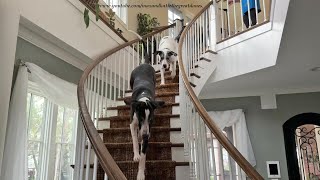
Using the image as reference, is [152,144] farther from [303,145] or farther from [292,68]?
[303,145]

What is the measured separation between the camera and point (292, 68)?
417 cm

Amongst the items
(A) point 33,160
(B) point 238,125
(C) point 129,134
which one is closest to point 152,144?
(C) point 129,134

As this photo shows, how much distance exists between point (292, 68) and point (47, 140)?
10.9 ft

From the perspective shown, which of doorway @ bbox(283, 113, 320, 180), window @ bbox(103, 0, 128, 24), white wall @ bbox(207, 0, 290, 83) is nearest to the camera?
white wall @ bbox(207, 0, 290, 83)

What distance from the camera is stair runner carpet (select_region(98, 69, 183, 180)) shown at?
9.57 feet

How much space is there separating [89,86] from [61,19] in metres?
0.84

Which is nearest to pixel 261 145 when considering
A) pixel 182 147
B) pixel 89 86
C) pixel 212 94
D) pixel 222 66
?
pixel 212 94

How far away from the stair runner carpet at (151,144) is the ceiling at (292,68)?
1.36m

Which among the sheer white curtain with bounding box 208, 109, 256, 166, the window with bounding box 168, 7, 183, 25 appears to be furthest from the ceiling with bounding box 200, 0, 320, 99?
the window with bounding box 168, 7, 183, 25

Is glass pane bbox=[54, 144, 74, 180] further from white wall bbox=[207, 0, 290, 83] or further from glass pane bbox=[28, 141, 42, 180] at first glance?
white wall bbox=[207, 0, 290, 83]

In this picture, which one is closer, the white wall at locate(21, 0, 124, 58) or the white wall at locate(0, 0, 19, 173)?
the white wall at locate(0, 0, 19, 173)

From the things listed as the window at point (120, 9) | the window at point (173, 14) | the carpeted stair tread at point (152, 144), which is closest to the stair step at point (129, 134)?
the carpeted stair tread at point (152, 144)

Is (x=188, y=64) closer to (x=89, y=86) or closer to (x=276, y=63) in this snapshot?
(x=276, y=63)

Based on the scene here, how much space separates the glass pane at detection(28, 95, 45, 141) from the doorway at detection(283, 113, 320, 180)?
3.83 metres
